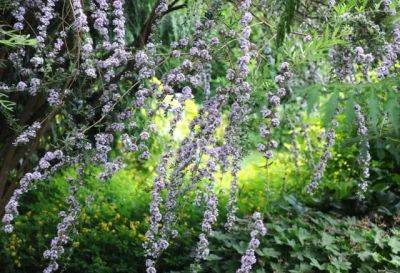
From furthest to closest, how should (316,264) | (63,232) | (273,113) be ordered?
(316,264) → (63,232) → (273,113)

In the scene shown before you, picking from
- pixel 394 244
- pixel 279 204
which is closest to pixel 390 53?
pixel 394 244

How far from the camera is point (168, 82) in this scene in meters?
2.60

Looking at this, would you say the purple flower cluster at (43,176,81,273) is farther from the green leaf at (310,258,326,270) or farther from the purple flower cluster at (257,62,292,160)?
the green leaf at (310,258,326,270)

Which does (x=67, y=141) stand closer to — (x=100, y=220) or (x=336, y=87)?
(x=336, y=87)

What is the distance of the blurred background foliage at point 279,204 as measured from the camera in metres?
2.85

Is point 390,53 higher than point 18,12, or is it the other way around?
point 390,53

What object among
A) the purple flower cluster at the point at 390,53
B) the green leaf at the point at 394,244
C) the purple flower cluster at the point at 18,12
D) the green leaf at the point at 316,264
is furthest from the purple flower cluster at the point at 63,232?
the green leaf at the point at 394,244

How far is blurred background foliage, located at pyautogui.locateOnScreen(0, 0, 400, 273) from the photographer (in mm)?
2854

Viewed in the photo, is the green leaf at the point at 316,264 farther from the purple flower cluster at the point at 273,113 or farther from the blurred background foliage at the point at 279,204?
the purple flower cluster at the point at 273,113

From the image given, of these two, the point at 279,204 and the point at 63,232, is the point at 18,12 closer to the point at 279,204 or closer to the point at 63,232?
the point at 63,232

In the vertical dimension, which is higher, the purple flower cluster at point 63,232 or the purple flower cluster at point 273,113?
the purple flower cluster at point 273,113

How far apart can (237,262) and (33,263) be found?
4.55ft

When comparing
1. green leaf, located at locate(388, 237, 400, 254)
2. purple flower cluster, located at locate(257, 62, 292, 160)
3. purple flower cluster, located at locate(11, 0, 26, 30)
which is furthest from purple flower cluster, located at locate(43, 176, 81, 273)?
green leaf, located at locate(388, 237, 400, 254)

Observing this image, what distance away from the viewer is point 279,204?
421cm
